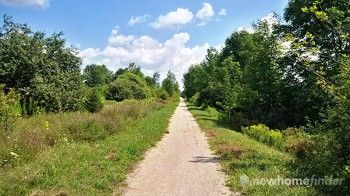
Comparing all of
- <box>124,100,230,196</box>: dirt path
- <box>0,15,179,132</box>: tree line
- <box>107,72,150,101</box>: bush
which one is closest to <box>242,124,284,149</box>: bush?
<box>124,100,230,196</box>: dirt path

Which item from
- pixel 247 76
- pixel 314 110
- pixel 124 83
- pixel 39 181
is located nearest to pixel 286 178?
pixel 39 181

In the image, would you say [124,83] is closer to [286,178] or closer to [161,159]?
[161,159]

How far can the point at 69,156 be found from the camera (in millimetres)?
14375

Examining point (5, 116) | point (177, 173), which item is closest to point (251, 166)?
point (177, 173)

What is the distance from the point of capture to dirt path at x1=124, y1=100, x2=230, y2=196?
11430 millimetres

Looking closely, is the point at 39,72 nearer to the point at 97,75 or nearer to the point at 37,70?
the point at 37,70

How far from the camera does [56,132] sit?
677 inches

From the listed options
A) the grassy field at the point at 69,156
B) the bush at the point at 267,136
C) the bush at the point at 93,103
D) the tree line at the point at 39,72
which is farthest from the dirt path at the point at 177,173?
the bush at the point at 93,103

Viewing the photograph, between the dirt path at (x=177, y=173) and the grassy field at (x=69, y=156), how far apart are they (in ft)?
1.67

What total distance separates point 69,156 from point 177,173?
3668 mm

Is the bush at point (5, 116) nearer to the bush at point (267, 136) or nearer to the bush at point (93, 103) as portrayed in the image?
the bush at point (267, 136)

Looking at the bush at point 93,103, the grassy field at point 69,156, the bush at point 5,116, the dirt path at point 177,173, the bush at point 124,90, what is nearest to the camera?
the grassy field at point 69,156

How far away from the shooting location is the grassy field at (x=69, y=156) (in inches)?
423

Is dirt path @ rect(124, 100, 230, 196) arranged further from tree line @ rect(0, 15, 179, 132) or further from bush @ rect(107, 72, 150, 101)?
bush @ rect(107, 72, 150, 101)
